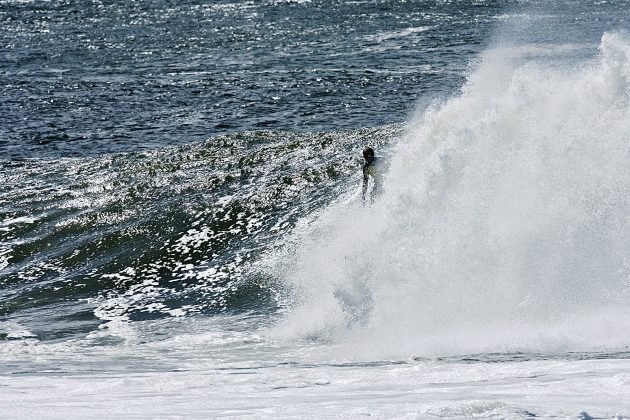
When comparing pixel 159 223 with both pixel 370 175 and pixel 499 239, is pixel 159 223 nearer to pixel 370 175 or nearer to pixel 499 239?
pixel 370 175

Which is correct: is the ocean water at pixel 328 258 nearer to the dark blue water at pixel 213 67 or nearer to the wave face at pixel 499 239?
the wave face at pixel 499 239

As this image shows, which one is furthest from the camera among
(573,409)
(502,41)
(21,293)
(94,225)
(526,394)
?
(502,41)

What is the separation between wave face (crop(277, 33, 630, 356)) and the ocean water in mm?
38

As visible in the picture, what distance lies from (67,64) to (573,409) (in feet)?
119

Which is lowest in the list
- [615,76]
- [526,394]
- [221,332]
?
[221,332]

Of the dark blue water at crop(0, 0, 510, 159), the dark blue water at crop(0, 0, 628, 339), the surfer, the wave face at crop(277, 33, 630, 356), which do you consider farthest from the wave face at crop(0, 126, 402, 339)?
the dark blue water at crop(0, 0, 510, 159)

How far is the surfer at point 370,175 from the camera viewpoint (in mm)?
16895

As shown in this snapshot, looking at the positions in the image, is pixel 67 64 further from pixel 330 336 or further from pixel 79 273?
pixel 330 336

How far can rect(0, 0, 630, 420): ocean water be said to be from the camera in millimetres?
9906

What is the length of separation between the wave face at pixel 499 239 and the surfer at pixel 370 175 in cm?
22

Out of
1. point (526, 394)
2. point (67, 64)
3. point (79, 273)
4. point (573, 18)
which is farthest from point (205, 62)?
point (526, 394)

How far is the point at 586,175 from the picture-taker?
15133 millimetres

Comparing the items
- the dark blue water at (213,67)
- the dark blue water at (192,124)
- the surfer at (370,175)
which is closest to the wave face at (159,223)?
the dark blue water at (192,124)

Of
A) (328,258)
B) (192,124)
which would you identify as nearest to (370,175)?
(328,258)
